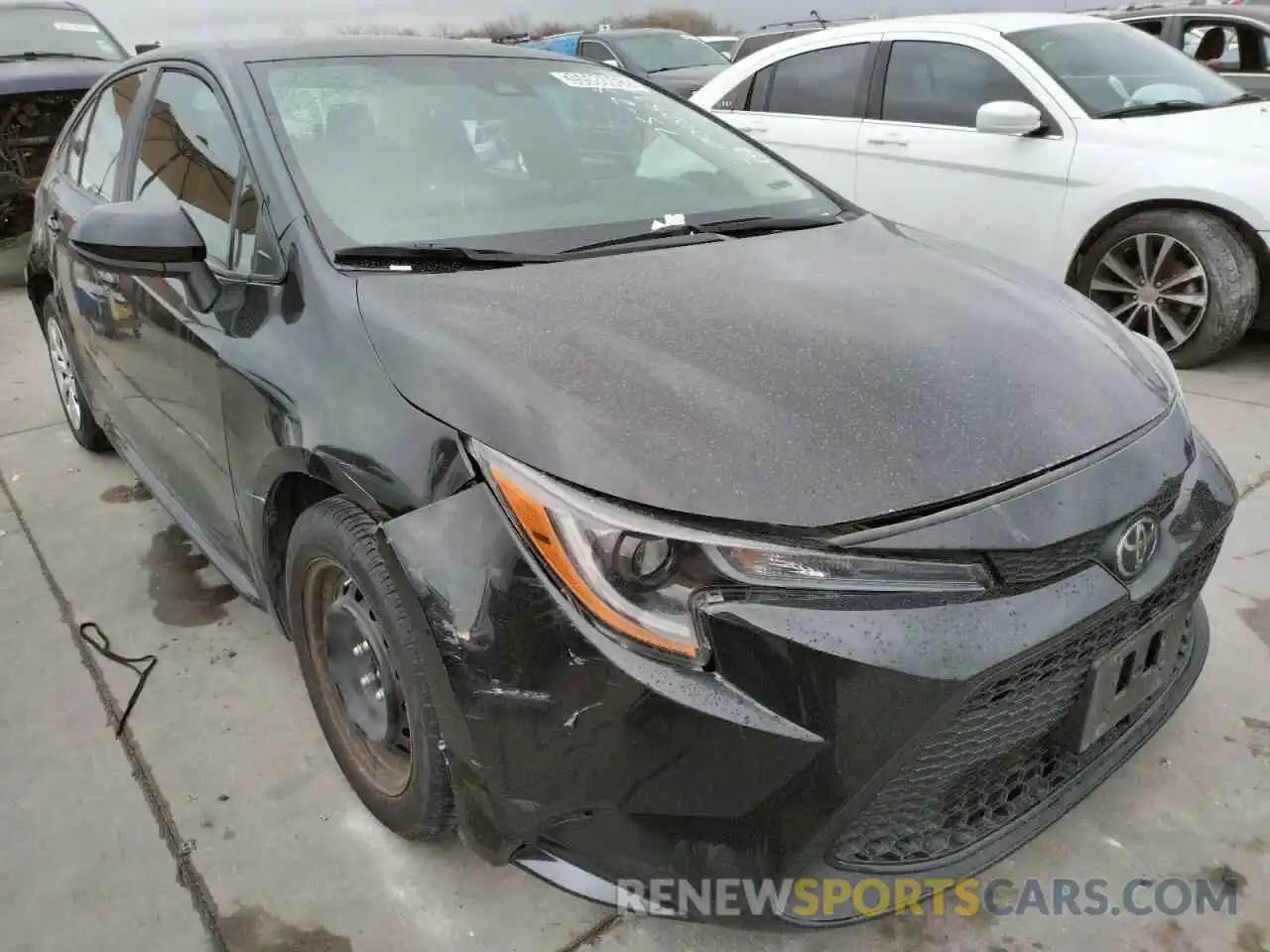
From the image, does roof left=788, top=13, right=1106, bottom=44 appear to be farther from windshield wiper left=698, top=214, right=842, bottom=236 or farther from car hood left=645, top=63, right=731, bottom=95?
car hood left=645, top=63, right=731, bottom=95

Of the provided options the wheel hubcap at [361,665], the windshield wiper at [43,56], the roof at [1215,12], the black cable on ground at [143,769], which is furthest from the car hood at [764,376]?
the windshield wiper at [43,56]

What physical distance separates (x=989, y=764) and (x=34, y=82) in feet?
27.4

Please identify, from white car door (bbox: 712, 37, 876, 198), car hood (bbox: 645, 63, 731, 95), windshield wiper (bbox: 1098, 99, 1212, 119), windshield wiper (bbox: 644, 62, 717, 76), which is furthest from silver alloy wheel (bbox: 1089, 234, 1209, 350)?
windshield wiper (bbox: 644, 62, 717, 76)

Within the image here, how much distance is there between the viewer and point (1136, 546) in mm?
1507

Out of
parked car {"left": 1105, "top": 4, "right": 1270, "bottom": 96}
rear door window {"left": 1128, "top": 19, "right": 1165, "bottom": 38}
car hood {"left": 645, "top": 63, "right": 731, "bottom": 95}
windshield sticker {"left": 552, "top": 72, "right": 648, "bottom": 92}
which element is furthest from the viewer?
car hood {"left": 645, "top": 63, "right": 731, "bottom": 95}

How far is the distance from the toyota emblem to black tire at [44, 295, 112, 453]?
11.6 ft

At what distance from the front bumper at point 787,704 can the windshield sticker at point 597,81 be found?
5.64ft

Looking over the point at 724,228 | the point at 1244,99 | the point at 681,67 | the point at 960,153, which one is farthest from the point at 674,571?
the point at 681,67

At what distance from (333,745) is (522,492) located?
1006 mm

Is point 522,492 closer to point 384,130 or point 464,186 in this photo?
point 464,186

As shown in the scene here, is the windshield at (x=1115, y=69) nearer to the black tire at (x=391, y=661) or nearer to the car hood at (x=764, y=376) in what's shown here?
the car hood at (x=764, y=376)

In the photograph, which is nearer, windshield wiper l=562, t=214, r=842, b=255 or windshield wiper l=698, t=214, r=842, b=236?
windshield wiper l=562, t=214, r=842, b=255

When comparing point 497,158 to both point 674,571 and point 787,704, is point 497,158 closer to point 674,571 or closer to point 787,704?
point 674,571

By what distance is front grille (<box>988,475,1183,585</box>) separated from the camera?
1380 mm
